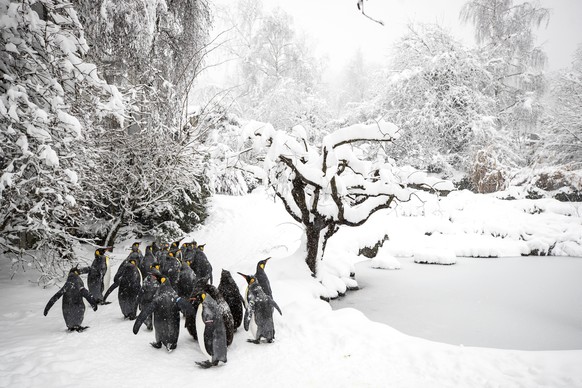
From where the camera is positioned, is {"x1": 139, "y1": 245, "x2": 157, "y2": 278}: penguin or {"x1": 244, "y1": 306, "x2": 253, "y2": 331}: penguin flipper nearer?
{"x1": 244, "y1": 306, "x2": 253, "y2": 331}: penguin flipper

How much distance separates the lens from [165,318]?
451 cm

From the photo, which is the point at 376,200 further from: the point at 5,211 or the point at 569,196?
the point at 569,196

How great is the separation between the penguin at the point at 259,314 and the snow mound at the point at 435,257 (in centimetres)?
808

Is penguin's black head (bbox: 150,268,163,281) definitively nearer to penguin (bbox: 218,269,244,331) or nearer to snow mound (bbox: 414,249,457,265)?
penguin (bbox: 218,269,244,331)

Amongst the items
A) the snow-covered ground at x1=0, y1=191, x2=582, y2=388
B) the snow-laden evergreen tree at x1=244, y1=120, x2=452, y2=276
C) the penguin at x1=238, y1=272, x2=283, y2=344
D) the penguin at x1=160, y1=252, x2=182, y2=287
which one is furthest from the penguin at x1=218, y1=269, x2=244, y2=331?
the snow-laden evergreen tree at x1=244, y1=120, x2=452, y2=276

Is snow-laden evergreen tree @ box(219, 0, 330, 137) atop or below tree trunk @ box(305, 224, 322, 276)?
atop

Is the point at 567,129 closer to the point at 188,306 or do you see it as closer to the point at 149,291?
the point at 188,306

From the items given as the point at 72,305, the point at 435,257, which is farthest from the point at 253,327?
the point at 435,257

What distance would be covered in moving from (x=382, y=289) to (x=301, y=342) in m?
4.27

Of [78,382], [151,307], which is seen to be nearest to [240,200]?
[151,307]

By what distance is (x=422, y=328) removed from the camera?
6227mm

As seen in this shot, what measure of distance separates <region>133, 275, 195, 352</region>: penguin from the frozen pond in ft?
12.7

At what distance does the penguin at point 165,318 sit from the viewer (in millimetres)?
4504

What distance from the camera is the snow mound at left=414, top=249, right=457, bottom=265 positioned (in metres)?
11.3
